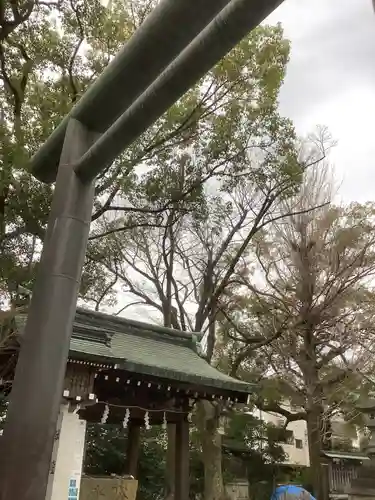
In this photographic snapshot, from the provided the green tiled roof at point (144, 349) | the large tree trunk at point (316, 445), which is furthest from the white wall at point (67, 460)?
the large tree trunk at point (316, 445)

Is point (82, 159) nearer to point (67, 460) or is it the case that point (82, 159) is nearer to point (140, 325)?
point (67, 460)

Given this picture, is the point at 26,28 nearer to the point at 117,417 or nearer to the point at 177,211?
the point at 177,211

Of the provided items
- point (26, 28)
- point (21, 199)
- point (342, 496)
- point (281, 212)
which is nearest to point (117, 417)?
point (21, 199)

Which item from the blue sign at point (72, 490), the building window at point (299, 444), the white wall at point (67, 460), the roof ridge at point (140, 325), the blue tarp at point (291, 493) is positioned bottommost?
the blue tarp at point (291, 493)

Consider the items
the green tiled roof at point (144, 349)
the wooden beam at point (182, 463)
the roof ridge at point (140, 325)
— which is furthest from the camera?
the roof ridge at point (140, 325)

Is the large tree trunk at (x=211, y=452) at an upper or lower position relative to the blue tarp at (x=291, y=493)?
upper

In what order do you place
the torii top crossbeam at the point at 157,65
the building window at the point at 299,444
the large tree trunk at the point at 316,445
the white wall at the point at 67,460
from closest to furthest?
the torii top crossbeam at the point at 157,65 < the white wall at the point at 67,460 < the large tree trunk at the point at 316,445 < the building window at the point at 299,444

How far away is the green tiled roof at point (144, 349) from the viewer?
770cm

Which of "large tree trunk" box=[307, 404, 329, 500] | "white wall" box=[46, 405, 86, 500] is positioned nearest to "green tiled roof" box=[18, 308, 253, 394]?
"white wall" box=[46, 405, 86, 500]

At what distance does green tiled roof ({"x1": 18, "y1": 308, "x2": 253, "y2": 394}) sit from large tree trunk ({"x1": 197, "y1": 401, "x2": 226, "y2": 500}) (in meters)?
2.04

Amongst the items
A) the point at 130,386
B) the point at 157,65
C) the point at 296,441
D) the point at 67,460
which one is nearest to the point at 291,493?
the point at 130,386

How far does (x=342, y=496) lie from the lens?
1866cm

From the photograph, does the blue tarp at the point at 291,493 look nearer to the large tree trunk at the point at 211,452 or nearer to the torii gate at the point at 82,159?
the large tree trunk at the point at 211,452

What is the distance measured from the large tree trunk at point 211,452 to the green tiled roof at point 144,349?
6.68 feet
